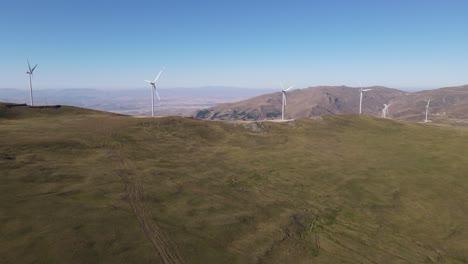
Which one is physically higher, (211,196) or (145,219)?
(145,219)

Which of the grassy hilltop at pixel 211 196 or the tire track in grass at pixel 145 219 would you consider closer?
the tire track in grass at pixel 145 219

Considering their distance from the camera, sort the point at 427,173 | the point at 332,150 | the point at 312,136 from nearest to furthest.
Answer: the point at 427,173, the point at 332,150, the point at 312,136

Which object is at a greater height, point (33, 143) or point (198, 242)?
point (33, 143)

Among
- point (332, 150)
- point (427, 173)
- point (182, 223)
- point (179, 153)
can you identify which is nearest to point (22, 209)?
point (182, 223)

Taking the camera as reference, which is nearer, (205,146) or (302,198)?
(302,198)

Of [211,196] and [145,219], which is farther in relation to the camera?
[211,196]

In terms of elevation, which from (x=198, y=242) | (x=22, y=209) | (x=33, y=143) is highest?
(x=33, y=143)

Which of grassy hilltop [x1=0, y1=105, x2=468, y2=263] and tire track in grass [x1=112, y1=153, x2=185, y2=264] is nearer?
tire track in grass [x1=112, y1=153, x2=185, y2=264]

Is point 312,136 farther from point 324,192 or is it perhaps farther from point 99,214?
point 99,214
